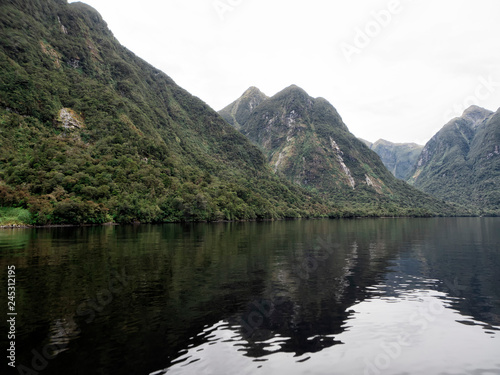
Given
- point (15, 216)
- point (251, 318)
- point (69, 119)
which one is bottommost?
point (251, 318)

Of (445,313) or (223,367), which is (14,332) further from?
(445,313)

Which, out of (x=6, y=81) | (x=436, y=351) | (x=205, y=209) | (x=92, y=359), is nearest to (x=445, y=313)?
(x=436, y=351)

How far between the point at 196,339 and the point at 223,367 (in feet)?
10.2

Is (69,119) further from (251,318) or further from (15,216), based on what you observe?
(251,318)

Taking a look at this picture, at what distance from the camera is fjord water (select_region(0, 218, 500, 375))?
13.7 metres

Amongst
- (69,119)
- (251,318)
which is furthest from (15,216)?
(69,119)

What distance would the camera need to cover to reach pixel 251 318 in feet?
63.7

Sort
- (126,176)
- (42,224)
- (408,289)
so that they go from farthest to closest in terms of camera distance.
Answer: (126,176) → (42,224) → (408,289)

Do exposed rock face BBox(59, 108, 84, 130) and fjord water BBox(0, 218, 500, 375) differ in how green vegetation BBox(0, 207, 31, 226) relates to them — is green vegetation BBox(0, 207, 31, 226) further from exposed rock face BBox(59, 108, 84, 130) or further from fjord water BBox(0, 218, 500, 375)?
exposed rock face BBox(59, 108, 84, 130)

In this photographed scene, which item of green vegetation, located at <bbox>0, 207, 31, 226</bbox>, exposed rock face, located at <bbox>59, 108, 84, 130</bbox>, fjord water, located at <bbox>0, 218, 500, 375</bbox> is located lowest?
fjord water, located at <bbox>0, 218, 500, 375</bbox>

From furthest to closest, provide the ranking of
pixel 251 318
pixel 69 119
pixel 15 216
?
pixel 69 119, pixel 15 216, pixel 251 318

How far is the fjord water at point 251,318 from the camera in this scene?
44.9 ft

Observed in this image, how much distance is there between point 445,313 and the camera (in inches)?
838

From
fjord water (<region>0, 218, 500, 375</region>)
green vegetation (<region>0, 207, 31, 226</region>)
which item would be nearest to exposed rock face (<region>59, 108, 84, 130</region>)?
green vegetation (<region>0, 207, 31, 226</region>)
